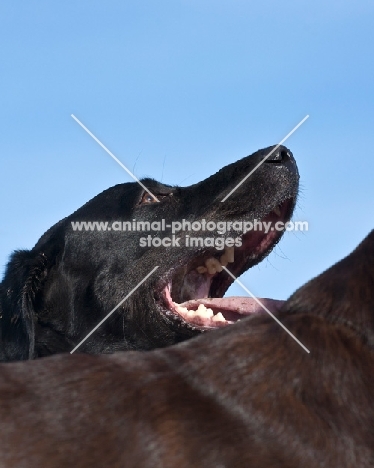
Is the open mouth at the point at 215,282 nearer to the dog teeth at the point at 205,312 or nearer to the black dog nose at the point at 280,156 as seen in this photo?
the dog teeth at the point at 205,312

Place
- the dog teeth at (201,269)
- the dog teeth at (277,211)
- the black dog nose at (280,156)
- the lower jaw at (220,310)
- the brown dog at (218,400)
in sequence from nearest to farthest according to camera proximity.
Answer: the brown dog at (218,400) < the lower jaw at (220,310) < the black dog nose at (280,156) < the dog teeth at (277,211) < the dog teeth at (201,269)

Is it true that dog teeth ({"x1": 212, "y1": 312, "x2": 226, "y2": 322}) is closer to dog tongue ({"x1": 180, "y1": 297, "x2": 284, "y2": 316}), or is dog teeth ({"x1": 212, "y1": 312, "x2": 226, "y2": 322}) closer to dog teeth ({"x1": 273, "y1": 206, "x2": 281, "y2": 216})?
dog tongue ({"x1": 180, "y1": 297, "x2": 284, "y2": 316})

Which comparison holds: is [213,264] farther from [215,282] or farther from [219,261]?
[215,282]

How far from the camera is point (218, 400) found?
108 inches

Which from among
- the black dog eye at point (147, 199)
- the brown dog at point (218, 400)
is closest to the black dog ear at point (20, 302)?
the black dog eye at point (147, 199)

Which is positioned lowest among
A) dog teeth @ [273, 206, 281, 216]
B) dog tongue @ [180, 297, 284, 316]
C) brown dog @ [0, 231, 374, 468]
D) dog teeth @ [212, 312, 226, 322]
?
brown dog @ [0, 231, 374, 468]

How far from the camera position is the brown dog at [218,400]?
8.43ft

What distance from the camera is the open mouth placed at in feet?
20.0

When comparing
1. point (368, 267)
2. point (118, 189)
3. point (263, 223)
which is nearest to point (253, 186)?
point (263, 223)

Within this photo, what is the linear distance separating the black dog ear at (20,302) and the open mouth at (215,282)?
2.99ft

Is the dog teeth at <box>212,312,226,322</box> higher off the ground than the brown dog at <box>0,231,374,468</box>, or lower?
higher

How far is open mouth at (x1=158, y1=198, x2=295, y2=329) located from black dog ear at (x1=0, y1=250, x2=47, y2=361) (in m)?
0.91

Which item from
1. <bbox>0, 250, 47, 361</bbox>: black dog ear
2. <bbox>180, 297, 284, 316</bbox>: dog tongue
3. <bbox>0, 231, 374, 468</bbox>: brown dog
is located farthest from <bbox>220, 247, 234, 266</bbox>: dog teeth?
<bbox>0, 231, 374, 468</bbox>: brown dog

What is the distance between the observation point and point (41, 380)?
9.09 feet
